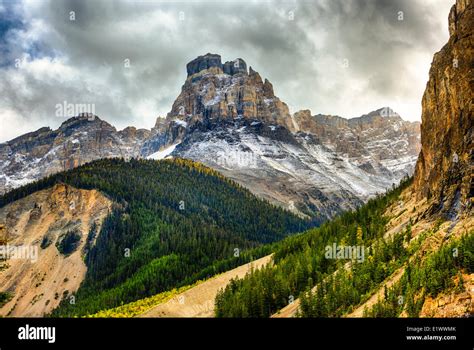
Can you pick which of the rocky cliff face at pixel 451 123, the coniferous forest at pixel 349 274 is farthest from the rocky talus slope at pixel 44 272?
the rocky cliff face at pixel 451 123

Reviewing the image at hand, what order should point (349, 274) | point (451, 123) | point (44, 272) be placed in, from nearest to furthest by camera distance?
1. point (349, 274)
2. point (451, 123)
3. point (44, 272)

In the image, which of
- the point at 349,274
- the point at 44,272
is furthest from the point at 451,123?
the point at 44,272

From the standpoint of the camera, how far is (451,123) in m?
82.2

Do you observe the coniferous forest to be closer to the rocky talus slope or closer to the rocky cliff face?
the rocky cliff face

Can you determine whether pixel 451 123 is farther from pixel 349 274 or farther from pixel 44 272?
pixel 44 272

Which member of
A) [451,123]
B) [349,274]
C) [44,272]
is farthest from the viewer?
[44,272]

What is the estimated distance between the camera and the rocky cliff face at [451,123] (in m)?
74.8

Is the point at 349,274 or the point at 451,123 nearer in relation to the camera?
the point at 349,274

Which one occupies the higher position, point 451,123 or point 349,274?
point 451,123

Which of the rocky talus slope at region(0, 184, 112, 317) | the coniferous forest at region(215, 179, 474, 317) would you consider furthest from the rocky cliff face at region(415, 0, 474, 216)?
the rocky talus slope at region(0, 184, 112, 317)

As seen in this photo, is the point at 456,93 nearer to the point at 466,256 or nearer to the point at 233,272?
the point at 466,256

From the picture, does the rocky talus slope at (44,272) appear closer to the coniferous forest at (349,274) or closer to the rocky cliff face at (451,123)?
the coniferous forest at (349,274)
